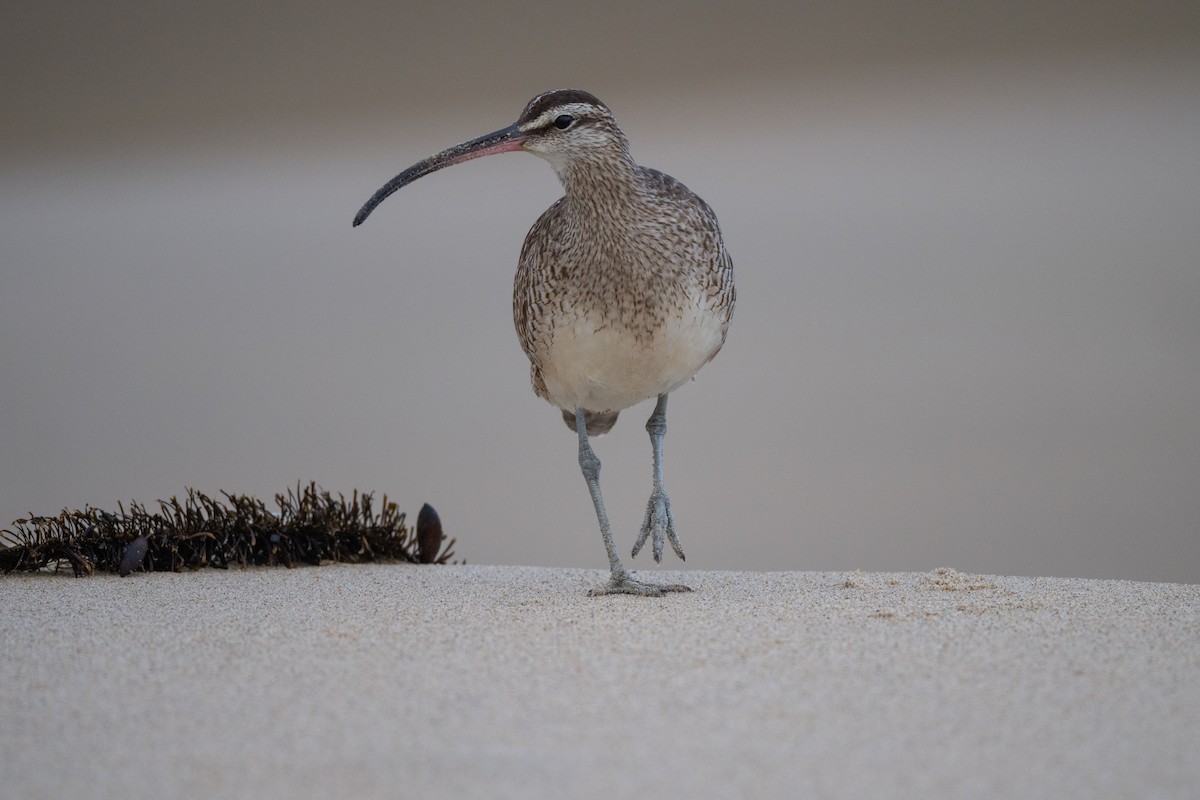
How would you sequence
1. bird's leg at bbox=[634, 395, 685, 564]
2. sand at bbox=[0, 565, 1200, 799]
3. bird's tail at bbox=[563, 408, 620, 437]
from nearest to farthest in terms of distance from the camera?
sand at bbox=[0, 565, 1200, 799]
bird's leg at bbox=[634, 395, 685, 564]
bird's tail at bbox=[563, 408, 620, 437]

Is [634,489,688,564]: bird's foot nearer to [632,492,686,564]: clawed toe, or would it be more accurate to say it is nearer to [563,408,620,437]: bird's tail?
[632,492,686,564]: clawed toe

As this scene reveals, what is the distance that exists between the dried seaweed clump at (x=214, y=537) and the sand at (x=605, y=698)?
0.54 meters

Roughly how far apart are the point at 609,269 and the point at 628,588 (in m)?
0.93

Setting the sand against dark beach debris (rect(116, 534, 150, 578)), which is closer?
the sand

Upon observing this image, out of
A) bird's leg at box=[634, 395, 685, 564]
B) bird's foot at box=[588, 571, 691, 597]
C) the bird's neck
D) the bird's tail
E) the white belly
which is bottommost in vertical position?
bird's foot at box=[588, 571, 691, 597]

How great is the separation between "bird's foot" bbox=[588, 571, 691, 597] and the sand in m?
0.29

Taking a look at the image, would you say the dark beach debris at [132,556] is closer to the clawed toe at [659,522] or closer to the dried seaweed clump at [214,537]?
the dried seaweed clump at [214,537]

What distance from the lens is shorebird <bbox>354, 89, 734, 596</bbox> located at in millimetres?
3156

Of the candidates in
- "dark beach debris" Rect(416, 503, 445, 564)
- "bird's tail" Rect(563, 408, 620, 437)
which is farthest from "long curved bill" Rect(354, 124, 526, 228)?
"dark beach debris" Rect(416, 503, 445, 564)

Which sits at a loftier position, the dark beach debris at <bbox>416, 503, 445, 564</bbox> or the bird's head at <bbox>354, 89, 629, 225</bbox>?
the bird's head at <bbox>354, 89, 629, 225</bbox>

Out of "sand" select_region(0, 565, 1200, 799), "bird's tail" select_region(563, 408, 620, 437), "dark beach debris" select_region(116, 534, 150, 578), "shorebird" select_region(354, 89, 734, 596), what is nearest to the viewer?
"sand" select_region(0, 565, 1200, 799)

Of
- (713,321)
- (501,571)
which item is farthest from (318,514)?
(713,321)

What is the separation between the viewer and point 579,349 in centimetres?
322

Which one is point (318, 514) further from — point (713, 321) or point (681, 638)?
point (681, 638)
